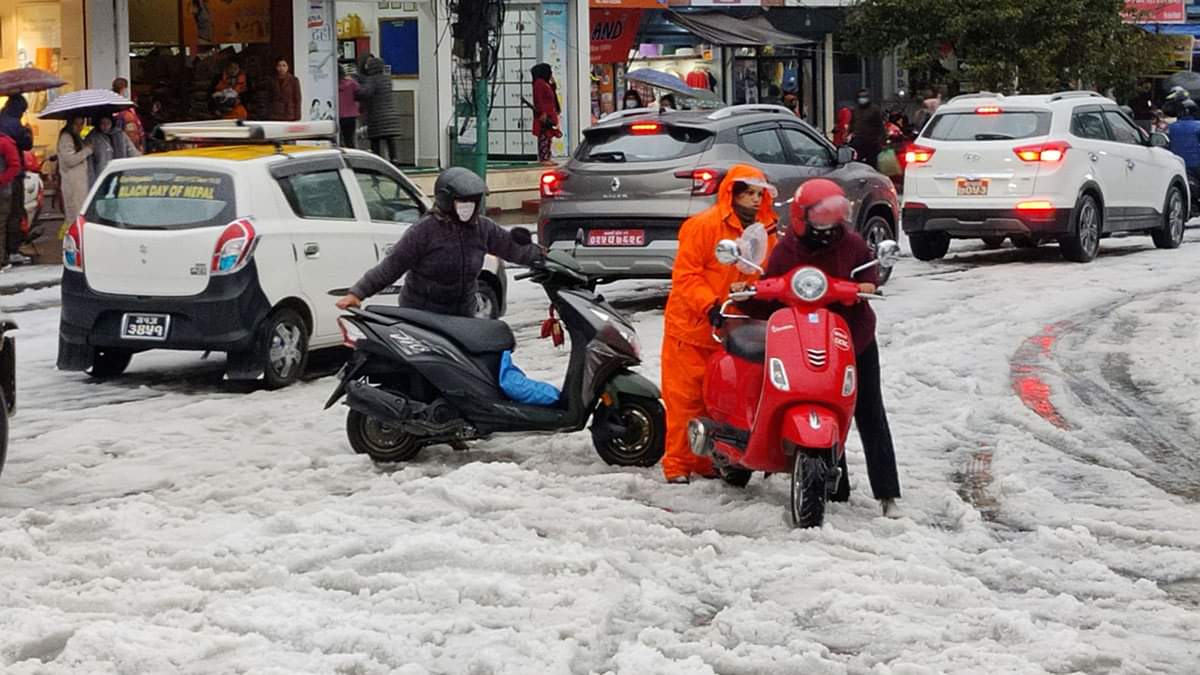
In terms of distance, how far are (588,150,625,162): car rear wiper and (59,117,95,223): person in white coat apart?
6.51m

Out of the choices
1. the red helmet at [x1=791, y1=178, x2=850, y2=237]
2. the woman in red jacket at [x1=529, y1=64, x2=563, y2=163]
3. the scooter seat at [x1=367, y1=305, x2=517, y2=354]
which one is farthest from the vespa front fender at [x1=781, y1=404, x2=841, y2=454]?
the woman in red jacket at [x1=529, y1=64, x2=563, y2=163]

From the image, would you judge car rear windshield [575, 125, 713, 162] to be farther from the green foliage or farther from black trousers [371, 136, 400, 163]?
the green foliage

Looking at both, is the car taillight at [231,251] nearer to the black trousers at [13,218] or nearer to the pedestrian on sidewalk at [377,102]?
the black trousers at [13,218]

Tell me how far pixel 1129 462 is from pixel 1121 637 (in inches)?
136

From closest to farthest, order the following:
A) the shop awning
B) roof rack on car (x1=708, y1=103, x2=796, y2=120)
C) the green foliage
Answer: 1. roof rack on car (x1=708, y1=103, x2=796, y2=120)
2. the green foliage
3. the shop awning

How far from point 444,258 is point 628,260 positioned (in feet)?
18.2

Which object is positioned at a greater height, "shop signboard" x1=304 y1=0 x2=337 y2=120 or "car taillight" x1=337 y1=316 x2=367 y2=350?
"shop signboard" x1=304 y1=0 x2=337 y2=120

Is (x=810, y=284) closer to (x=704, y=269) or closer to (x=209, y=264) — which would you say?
(x=704, y=269)

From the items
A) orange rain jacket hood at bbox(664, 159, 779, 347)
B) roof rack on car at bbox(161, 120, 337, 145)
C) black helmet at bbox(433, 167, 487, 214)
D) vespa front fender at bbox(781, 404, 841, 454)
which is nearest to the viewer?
vespa front fender at bbox(781, 404, 841, 454)

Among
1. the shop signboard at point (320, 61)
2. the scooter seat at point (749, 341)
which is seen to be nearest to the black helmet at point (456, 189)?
the scooter seat at point (749, 341)

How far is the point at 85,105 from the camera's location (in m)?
19.6

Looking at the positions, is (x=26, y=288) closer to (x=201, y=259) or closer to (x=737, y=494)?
(x=201, y=259)

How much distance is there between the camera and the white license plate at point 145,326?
40.0 feet

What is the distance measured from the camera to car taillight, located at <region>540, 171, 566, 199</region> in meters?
16.1
